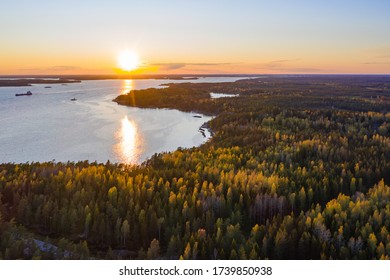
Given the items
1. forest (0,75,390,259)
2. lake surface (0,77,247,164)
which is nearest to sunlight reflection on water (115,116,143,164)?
lake surface (0,77,247,164)

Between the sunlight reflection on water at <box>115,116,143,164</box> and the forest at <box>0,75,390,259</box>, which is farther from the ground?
the forest at <box>0,75,390,259</box>

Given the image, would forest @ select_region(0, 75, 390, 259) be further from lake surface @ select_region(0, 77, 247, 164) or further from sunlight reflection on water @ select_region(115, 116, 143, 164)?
lake surface @ select_region(0, 77, 247, 164)

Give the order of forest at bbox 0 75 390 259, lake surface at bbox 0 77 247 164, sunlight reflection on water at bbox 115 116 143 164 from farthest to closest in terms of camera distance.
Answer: lake surface at bbox 0 77 247 164, sunlight reflection on water at bbox 115 116 143 164, forest at bbox 0 75 390 259

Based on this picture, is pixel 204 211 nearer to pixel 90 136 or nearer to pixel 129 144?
pixel 129 144

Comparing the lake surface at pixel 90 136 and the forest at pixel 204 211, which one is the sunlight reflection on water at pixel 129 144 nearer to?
the lake surface at pixel 90 136

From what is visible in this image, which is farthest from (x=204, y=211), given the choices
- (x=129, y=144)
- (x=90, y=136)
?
(x=90, y=136)

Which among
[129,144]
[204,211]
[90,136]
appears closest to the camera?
[204,211]

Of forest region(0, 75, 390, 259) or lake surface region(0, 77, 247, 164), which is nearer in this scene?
forest region(0, 75, 390, 259)

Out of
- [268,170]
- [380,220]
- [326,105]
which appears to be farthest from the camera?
[326,105]

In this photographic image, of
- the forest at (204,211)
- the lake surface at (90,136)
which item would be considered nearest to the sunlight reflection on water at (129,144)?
the lake surface at (90,136)
